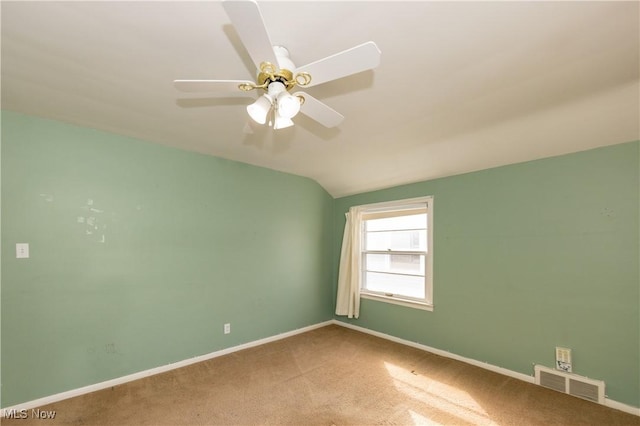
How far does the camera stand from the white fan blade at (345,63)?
118 cm

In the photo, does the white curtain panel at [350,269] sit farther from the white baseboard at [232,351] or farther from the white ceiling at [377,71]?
the white ceiling at [377,71]

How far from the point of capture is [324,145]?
306 centimetres

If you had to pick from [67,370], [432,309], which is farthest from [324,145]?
[67,370]

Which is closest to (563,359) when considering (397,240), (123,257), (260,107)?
(397,240)

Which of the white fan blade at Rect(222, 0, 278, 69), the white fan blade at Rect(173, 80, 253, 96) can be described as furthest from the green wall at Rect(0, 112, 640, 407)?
the white fan blade at Rect(222, 0, 278, 69)

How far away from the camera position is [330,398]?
2.38 m

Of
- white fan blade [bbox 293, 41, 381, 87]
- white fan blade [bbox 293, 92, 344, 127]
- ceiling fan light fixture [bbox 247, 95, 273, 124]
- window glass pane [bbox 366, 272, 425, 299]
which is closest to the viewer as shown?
white fan blade [bbox 293, 41, 381, 87]

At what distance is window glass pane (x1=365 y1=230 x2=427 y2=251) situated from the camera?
370cm

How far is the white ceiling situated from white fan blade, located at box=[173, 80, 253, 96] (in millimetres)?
261

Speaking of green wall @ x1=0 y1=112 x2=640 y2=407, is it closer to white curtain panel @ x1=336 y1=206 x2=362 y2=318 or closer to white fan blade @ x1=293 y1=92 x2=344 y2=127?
white curtain panel @ x1=336 y1=206 x2=362 y2=318

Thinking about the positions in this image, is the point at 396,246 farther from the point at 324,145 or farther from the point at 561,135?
the point at 561,135

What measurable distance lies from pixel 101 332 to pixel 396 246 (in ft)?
11.3

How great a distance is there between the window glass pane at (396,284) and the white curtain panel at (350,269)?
23 centimetres

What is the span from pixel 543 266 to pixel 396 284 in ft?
5.69
